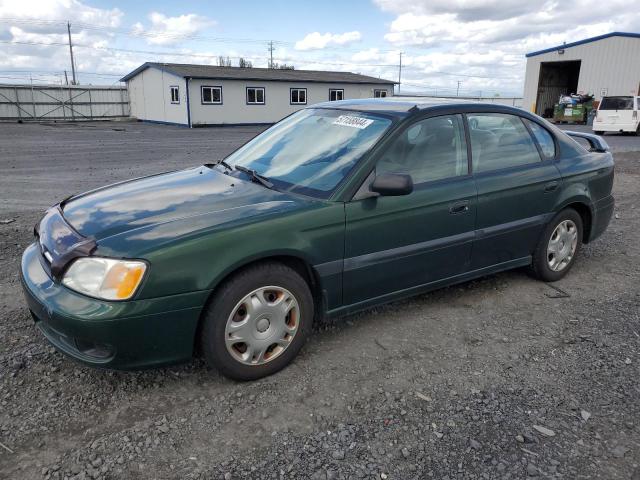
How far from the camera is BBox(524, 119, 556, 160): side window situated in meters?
4.42

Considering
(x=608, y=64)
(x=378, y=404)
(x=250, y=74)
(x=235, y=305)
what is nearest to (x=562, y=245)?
(x=378, y=404)

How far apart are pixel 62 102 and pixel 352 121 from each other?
3804cm

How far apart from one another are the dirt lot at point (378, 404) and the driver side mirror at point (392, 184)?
3.54 feet

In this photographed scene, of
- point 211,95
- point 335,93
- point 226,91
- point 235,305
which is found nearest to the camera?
point 235,305

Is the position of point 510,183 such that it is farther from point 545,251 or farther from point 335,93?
point 335,93

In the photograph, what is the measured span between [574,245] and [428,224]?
2.00 meters

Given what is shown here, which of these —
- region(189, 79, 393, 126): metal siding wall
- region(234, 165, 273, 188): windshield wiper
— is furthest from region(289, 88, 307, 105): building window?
region(234, 165, 273, 188): windshield wiper

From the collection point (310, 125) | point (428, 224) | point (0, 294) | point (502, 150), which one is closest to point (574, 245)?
point (502, 150)

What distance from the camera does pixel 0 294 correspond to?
4184 millimetres

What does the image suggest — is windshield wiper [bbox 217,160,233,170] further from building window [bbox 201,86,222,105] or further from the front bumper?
building window [bbox 201,86,222,105]

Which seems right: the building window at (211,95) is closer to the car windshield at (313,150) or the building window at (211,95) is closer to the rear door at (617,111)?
the rear door at (617,111)

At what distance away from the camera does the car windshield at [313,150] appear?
3404 mm

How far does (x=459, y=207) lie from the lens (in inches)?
148

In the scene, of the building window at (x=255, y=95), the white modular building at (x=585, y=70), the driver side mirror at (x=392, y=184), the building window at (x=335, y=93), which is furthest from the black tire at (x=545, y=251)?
the building window at (x=335, y=93)
